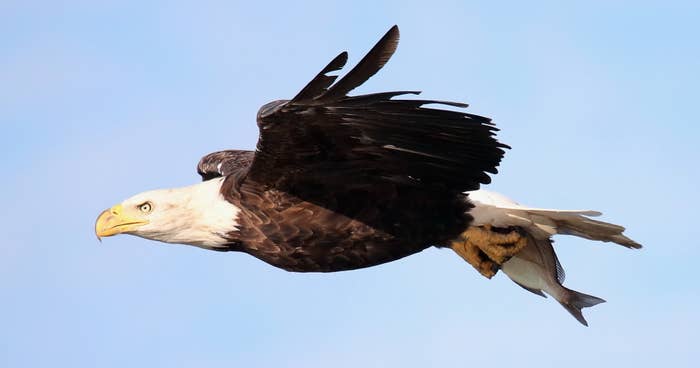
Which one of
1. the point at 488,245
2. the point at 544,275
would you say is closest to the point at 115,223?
the point at 488,245

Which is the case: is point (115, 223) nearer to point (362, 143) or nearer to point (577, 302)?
point (362, 143)

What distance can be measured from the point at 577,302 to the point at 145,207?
8.86 ft

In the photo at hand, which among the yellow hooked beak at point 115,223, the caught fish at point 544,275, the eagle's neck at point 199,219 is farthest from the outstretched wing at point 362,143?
the caught fish at point 544,275

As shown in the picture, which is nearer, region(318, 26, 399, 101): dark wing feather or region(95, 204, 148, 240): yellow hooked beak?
region(318, 26, 399, 101): dark wing feather

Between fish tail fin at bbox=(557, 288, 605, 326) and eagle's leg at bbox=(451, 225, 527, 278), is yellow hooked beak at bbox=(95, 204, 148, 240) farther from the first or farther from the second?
fish tail fin at bbox=(557, 288, 605, 326)

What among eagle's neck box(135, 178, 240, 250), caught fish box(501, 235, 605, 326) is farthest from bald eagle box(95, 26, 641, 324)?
caught fish box(501, 235, 605, 326)

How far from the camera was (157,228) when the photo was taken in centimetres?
899

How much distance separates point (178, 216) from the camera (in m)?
8.95

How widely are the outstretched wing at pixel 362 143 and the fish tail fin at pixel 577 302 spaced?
4.83ft

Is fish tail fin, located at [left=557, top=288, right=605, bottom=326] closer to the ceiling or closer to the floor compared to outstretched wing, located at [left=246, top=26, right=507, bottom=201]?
closer to the floor

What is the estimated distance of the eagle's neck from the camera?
8.84 meters

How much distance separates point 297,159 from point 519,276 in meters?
2.15

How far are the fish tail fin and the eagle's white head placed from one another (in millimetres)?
2280

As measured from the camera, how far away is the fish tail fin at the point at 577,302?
32.5 ft
